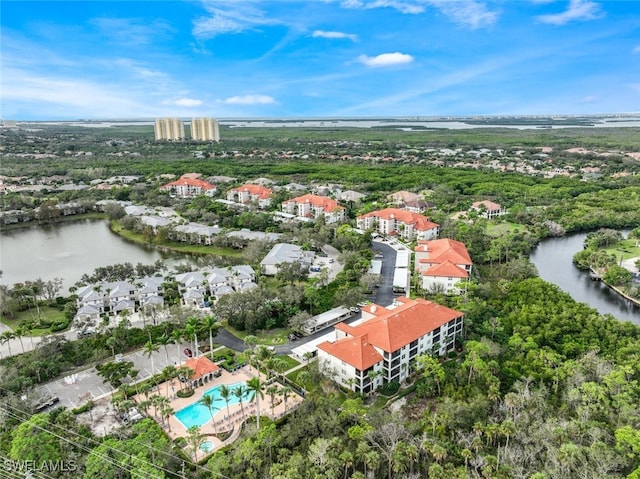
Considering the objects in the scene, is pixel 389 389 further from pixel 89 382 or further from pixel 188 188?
pixel 188 188

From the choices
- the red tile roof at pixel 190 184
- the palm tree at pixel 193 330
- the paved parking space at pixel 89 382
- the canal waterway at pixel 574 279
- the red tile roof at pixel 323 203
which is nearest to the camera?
the paved parking space at pixel 89 382

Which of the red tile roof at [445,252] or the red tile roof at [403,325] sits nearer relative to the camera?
the red tile roof at [403,325]

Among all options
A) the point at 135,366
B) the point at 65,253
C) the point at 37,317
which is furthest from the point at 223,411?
the point at 65,253

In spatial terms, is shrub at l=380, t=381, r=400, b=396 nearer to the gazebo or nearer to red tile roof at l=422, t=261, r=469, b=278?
the gazebo

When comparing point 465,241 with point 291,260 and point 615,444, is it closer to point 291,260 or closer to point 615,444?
point 291,260

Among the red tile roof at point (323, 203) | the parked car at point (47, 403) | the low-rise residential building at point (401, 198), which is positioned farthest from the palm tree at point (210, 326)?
the low-rise residential building at point (401, 198)

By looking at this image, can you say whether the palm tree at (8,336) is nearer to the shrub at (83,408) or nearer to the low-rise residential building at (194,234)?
the shrub at (83,408)
